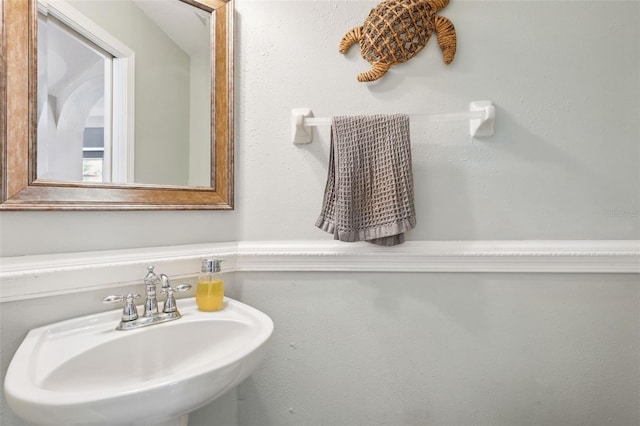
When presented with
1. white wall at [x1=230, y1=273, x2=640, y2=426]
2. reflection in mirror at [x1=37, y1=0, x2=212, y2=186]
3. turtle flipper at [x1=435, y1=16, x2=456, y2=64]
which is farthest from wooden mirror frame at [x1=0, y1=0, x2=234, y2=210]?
turtle flipper at [x1=435, y1=16, x2=456, y2=64]

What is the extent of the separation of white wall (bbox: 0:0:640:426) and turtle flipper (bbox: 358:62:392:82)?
0.04m

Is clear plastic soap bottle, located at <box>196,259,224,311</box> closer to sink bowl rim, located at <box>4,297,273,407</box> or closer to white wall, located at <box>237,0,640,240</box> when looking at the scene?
sink bowl rim, located at <box>4,297,273,407</box>

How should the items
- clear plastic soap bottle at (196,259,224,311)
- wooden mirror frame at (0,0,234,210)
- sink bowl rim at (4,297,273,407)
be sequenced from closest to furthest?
sink bowl rim at (4,297,273,407), wooden mirror frame at (0,0,234,210), clear plastic soap bottle at (196,259,224,311)

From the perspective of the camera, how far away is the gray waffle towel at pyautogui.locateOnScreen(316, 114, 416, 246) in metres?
0.86

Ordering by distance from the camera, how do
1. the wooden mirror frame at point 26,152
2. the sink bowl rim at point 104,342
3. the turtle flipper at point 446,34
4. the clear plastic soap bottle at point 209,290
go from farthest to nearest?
the turtle flipper at point 446,34, the clear plastic soap bottle at point 209,290, the wooden mirror frame at point 26,152, the sink bowl rim at point 104,342

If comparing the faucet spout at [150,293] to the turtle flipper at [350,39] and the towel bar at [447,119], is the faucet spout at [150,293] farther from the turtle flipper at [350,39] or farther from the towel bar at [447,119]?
the turtle flipper at [350,39]

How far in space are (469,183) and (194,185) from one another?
87 centimetres

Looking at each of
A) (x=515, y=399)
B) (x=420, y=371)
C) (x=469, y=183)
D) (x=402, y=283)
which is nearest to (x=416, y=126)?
(x=469, y=183)

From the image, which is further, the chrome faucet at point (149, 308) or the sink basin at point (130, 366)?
the chrome faucet at point (149, 308)

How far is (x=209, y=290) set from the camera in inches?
32.2

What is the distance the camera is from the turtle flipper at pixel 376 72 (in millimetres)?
926

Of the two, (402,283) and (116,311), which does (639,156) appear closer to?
(402,283)

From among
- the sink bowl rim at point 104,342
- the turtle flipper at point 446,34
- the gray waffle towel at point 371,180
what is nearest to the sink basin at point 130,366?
the sink bowl rim at point 104,342

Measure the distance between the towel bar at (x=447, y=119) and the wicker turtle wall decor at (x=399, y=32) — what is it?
0.19m
